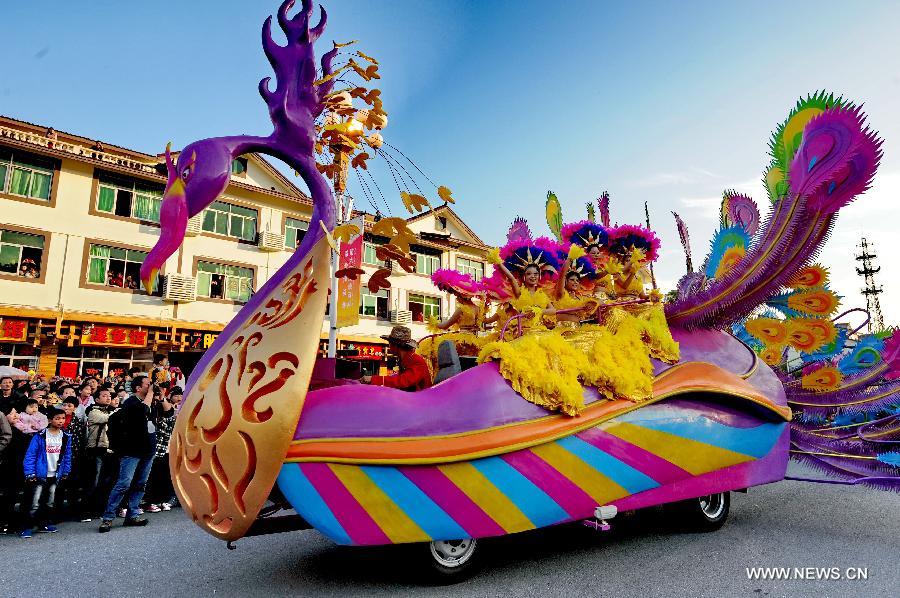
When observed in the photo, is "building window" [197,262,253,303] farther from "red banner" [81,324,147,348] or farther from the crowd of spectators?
the crowd of spectators

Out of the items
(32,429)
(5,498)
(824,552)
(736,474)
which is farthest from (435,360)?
(5,498)

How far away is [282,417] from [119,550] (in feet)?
9.96

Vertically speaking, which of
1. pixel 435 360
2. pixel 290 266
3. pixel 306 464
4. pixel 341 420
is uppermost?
pixel 290 266

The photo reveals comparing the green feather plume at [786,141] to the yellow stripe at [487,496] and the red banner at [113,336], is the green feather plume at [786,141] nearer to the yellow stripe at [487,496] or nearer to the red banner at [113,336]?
the yellow stripe at [487,496]

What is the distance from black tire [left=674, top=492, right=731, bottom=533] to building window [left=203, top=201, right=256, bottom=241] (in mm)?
17618

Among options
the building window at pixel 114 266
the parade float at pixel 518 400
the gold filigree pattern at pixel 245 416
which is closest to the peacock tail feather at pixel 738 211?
the parade float at pixel 518 400

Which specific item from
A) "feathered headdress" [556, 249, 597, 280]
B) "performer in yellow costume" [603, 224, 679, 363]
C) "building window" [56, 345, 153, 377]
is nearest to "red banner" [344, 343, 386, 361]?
"building window" [56, 345, 153, 377]

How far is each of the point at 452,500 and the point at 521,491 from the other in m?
0.48

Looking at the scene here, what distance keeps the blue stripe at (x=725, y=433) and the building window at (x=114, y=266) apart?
1653 cm

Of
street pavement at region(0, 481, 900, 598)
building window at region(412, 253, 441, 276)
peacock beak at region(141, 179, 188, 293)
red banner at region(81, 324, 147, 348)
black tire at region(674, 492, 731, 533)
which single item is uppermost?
building window at region(412, 253, 441, 276)

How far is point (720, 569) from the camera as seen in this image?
3.92 metres

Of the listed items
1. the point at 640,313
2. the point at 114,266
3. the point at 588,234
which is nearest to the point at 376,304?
the point at 114,266

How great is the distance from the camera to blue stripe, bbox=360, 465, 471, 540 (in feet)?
10.4

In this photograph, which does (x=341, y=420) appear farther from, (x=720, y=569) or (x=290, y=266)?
(x=720, y=569)
